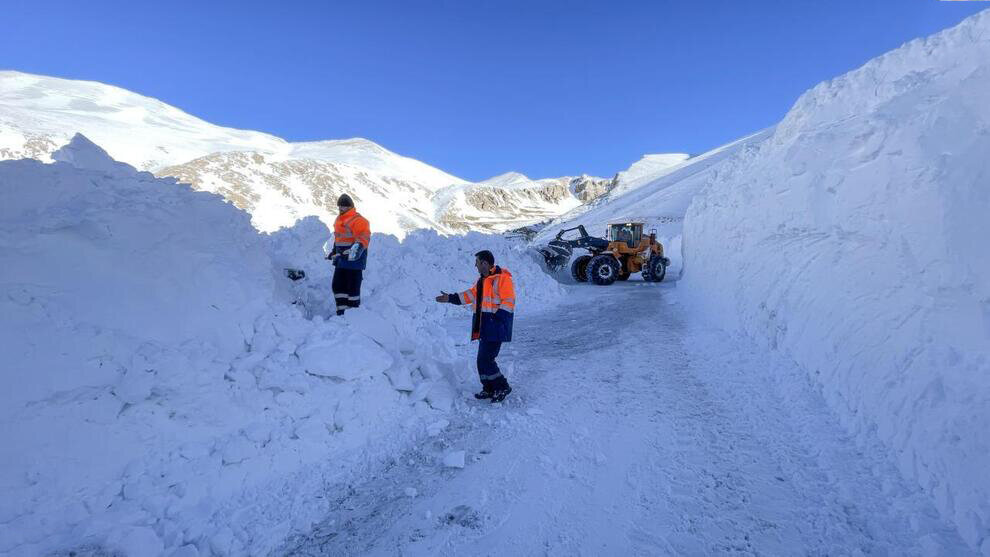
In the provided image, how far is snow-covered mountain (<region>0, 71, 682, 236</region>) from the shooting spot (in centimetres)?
4466

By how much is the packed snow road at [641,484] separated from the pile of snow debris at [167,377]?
0.44 metres

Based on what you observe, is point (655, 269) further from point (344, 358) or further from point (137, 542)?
point (137, 542)

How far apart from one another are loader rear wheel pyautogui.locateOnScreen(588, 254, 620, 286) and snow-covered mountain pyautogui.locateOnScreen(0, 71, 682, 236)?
677 inches

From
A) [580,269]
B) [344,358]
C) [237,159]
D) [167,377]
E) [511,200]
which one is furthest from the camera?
[511,200]

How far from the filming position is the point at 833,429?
3.52 m

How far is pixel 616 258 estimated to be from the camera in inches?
596

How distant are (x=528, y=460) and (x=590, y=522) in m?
0.77

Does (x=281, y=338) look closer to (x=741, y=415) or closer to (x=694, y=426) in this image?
(x=694, y=426)

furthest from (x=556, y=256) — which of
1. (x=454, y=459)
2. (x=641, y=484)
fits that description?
(x=641, y=484)

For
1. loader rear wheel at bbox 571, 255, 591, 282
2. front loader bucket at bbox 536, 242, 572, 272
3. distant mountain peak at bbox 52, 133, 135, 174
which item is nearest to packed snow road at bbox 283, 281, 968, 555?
distant mountain peak at bbox 52, 133, 135, 174

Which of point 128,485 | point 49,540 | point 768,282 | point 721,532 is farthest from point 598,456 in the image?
point 768,282

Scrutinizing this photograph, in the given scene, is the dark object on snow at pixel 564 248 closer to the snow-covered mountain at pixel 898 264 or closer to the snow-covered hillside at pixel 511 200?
the snow-covered mountain at pixel 898 264

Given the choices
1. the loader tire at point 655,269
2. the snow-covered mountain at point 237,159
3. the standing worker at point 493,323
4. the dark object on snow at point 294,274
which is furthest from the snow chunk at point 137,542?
the snow-covered mountain at point 237,159

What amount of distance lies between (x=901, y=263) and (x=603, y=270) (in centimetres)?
1083
